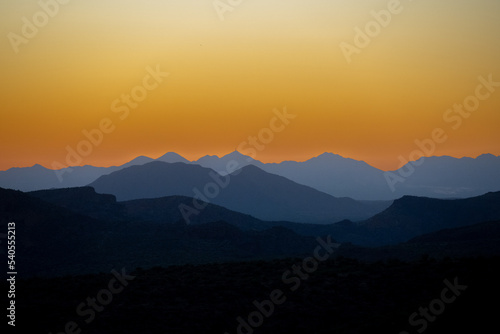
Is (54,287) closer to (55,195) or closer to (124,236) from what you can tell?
(124,236)

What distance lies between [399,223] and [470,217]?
14.1 metres

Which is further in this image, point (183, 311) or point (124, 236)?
point (124, 236)

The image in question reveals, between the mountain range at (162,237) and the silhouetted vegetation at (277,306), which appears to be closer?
the silhouetted vegetation at (277,306)

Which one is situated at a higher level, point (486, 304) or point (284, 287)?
point (284, 287)

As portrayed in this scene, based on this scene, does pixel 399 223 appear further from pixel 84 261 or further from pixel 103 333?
pixel 103 333

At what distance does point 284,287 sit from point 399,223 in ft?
275

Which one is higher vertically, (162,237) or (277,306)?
(162,237)

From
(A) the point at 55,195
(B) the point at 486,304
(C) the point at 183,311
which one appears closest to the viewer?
(B) the point at 486,304

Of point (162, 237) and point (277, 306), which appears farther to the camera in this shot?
point (162, 237)

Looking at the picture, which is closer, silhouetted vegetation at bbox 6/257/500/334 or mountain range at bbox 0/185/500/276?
silhouetted vegetation at bbox 6/257/500/334

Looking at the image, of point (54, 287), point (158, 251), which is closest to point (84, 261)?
point (158, 251)

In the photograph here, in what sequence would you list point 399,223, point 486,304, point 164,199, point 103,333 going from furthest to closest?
point 164,199
point 399,223
point 103,333
point 486,304

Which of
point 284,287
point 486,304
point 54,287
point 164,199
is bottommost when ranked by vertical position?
point 486,304

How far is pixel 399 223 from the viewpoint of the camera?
341 feet
